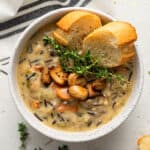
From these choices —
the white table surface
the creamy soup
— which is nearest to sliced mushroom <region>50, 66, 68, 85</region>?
the creamy soup

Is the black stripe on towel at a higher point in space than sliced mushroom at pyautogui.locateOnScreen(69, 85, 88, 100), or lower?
higher

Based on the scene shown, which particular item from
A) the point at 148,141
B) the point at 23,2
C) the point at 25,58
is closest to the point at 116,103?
the point at 148,141

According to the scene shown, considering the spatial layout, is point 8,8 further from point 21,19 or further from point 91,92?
point 91,92

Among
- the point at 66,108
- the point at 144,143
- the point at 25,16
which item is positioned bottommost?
the point at 144,143

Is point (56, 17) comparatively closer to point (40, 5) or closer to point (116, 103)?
point (40, 5)

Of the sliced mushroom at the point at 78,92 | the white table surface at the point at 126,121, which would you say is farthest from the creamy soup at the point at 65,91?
the white table surface at the point at 126,121

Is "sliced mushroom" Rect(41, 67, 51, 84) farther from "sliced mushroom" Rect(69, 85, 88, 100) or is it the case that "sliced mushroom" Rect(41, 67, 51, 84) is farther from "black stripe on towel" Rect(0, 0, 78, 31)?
"black stripe on towel" Rect(0, 0, 78, 31)

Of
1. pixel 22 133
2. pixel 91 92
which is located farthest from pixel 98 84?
pixel 22 133
